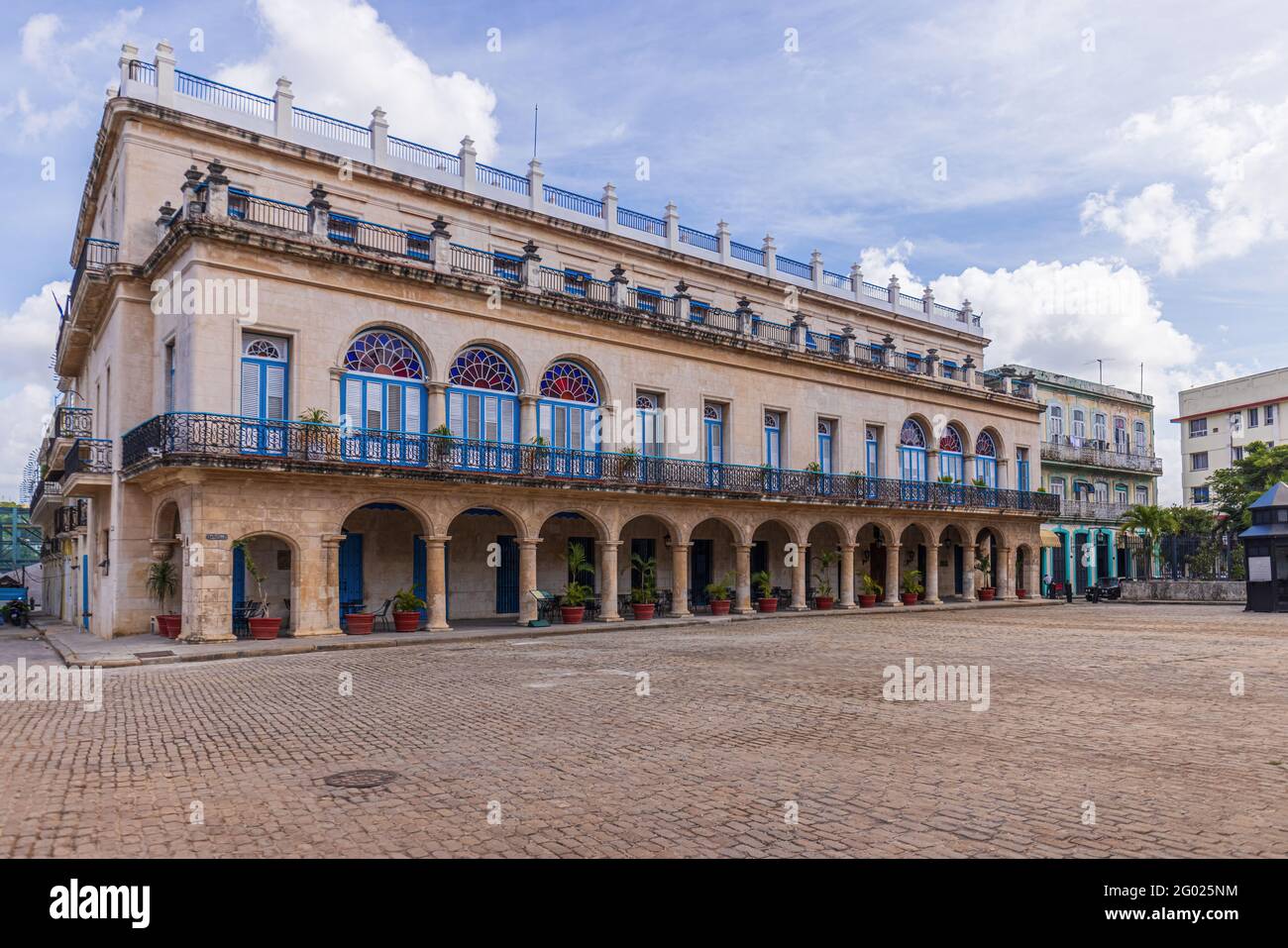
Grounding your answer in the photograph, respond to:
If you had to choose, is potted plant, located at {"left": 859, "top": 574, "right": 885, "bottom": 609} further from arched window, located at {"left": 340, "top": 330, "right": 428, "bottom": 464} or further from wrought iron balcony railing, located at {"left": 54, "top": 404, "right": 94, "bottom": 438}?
wrought iron balcony railing, located at {"left": 54, "top": 404, "right": 94, "bottom": 438}

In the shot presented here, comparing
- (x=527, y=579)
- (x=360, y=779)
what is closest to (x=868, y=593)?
(x=527, y=579)

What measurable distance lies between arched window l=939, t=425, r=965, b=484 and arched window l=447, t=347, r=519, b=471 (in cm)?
2059

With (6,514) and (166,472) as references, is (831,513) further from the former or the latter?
(6,514)

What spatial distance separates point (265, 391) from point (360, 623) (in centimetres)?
573

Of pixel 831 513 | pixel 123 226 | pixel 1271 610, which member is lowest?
pixel 1271 610

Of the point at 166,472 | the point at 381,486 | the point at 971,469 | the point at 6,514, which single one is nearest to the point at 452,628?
the point at 381,486

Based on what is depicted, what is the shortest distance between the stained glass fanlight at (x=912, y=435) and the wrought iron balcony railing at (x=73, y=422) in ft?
92.0

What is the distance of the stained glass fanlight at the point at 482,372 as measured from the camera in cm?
2456

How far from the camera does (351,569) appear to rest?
2386cm
